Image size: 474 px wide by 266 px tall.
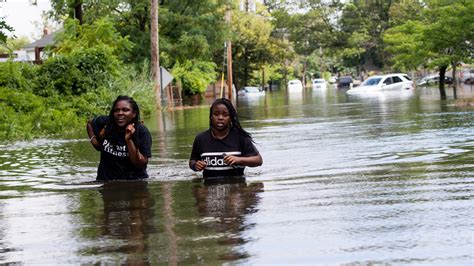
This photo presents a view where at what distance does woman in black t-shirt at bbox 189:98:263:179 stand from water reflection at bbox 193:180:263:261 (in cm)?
26

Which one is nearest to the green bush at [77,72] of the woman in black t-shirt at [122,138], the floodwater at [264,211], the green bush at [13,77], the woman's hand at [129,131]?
the green bush at [13,77]

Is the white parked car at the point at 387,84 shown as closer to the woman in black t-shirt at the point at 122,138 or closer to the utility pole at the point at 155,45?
the utility pole at the point at 155,45

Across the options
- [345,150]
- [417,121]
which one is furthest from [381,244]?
[417,121]

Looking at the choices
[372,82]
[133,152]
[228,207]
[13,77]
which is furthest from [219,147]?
[372,82]

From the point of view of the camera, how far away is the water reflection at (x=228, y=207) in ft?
21.4

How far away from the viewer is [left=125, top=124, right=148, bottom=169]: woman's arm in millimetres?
9914

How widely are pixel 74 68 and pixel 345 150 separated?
18.5m

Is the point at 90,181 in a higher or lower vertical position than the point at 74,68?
lower

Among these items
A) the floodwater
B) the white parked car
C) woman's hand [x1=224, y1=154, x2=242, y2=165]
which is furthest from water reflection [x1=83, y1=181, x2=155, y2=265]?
the white parked car

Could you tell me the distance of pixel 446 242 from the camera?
240 inches

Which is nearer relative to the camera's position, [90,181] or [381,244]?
[381,244]

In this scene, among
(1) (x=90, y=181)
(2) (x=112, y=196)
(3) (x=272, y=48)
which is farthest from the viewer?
(3) (x=272, y=48)

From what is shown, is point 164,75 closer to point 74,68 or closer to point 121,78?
point 121,78

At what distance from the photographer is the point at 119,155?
10.4 m
